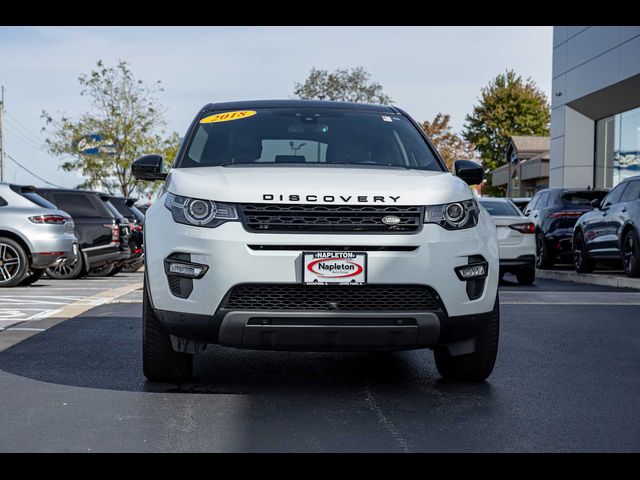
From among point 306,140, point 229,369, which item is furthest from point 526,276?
point 229,369

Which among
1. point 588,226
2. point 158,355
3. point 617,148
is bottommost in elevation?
point 158,355

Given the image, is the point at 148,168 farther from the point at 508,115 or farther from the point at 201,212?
the point at 508,115

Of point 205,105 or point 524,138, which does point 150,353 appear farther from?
point 524,138

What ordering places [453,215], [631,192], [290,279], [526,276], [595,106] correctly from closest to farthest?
[290,279]
[453,215]
[631,192]
[526,276]
[595,106]

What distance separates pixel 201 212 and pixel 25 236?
9.86 m

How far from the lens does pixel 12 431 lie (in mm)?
4535

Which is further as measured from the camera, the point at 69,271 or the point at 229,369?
the point at 69,271

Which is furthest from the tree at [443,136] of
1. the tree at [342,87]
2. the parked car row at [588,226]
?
the parked car row at [588,226]

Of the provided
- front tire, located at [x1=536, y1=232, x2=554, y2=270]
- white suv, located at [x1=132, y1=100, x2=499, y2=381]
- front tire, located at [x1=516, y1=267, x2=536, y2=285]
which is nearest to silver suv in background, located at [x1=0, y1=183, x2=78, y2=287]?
front tire, located at [x1=516, y1=267, x2=536, y2=285]

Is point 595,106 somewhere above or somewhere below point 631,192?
above

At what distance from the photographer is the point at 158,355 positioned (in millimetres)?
5590

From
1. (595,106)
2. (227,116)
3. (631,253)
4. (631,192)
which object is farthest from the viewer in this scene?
(595,106)

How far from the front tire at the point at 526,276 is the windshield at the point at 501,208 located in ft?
3.24

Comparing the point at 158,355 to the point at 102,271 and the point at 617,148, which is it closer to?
the point at 102,271
